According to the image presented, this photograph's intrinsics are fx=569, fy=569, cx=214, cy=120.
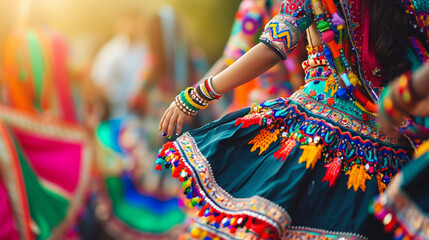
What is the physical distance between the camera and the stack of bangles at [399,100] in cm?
129

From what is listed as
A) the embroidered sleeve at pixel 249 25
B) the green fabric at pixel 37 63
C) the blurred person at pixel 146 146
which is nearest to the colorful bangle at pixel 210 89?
the embroidered sleeve at pixel 249 25

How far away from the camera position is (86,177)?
4.39 metres

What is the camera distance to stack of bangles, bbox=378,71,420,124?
1.29 meters

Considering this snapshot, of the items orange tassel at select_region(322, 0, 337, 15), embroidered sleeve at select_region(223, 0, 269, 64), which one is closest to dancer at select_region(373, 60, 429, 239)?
orange tassel at select_region(322, 0, 337, 15)

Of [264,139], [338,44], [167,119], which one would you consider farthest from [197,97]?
[338,44]

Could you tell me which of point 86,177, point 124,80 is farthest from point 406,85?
point 124,80

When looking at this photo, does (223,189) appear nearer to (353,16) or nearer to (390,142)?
(390,142)

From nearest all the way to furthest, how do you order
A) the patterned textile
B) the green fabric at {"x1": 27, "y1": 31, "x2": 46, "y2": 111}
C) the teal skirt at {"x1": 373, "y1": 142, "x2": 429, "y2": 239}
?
the teal skirt at {"x1": 373, "y1": 142, "x2": 429, "y2": 239} < the patterned textile < the green fabric at {"x1": 27, "y1": 31, "x2": 46, "y2": 111}

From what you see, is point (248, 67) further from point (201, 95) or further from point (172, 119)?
point (172, 119)

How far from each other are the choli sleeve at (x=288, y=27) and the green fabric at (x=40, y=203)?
255cm

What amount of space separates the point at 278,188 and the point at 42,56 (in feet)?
10.2

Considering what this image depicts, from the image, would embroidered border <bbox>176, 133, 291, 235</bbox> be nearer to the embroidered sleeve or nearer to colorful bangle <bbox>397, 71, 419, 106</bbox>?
colorful bangle <bbox>397, 71, 419, 106</bbox>

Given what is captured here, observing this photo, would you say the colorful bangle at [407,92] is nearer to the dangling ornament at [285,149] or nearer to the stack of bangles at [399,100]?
the stack of bangles at [399,100]

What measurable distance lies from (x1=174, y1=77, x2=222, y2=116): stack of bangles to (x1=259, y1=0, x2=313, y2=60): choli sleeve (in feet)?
0.76
